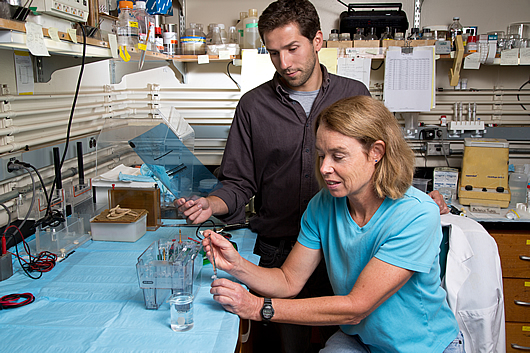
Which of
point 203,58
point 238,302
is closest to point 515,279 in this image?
point 238,302

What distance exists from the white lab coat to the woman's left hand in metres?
0.78

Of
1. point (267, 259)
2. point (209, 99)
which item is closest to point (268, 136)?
point (267, 259)

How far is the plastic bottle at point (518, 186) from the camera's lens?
9.93 ft

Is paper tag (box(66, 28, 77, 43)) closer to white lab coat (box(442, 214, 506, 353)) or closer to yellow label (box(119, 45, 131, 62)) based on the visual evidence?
yellow label (box(119, 45, 131, 62))

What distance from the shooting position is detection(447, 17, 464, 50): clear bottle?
3.14 meters

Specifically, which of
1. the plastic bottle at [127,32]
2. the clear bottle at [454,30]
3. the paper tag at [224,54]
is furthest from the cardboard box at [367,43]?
the plastic bottle at [127,32]

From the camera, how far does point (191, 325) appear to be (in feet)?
4.27

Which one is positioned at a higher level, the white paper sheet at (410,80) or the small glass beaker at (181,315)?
the white paper sheet at (410,80)

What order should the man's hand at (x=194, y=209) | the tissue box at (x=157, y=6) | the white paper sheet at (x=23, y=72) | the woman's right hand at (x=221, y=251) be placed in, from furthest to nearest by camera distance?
the tissue box at (x=157, y=6), the white paper sheet at (x=23, y=72), the man's hand at (x=194, y=209), the woman's right hand at (x=221, y=251)

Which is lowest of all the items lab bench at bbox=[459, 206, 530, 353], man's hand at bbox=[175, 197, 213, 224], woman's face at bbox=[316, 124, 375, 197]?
lab bench at bbox=[459, 206, 530, 353]

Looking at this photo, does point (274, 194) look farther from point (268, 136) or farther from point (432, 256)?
point (432, 256)

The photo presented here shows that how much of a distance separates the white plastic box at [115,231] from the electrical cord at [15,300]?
570 mm

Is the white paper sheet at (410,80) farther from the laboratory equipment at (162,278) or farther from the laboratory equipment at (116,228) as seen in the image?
the laboratory equipment at (162,278)

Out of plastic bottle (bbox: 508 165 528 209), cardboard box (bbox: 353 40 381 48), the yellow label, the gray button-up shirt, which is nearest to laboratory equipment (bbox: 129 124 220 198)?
the gray button-up shirt
